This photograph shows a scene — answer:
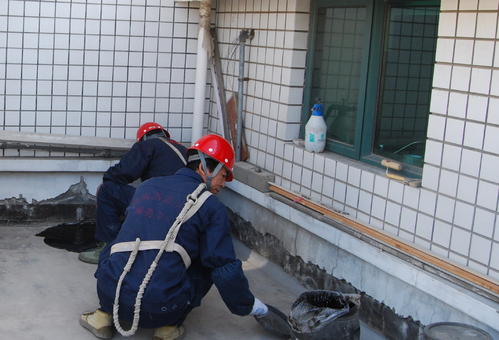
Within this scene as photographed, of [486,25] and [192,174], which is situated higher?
[486,25]

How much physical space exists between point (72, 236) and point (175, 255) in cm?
292

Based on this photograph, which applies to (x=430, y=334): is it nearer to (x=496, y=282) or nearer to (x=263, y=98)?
(x=496, y=282)

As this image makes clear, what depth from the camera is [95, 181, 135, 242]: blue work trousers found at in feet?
21.7

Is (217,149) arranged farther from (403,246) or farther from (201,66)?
(201,66)

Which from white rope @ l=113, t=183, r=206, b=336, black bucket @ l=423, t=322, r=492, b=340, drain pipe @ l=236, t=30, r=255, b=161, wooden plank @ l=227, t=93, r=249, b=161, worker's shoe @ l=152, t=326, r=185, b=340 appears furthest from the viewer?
wooden plank @ l=227, t=93, r=249, b=161

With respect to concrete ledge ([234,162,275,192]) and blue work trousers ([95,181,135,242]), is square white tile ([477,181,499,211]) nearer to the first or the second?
concrete ledge ([234,162,275,192])

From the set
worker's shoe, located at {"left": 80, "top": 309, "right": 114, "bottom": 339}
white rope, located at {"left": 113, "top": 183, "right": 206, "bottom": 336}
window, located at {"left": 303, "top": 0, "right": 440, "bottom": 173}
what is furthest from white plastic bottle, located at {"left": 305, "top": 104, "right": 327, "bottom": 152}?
worker's shoe, located at {"left": 80, "top": 309, "right": 114, "bottom": 339}

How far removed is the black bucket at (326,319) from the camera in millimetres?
4809

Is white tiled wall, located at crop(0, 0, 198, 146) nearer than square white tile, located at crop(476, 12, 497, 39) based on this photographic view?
No

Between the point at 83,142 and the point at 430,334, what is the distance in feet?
14.8

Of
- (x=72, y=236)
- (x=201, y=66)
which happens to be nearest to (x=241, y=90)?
(x=201, y=66)

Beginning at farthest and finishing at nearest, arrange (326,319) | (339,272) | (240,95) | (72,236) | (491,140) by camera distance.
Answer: (72,236) < (240,95) < (339,272) < (326,319) < (491,140)

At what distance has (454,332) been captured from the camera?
430 centimetres

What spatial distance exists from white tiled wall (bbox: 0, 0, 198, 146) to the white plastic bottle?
6.75ft
